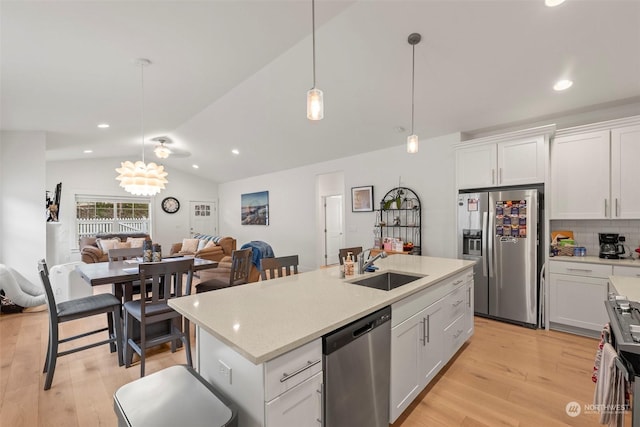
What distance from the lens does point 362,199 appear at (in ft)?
18.4

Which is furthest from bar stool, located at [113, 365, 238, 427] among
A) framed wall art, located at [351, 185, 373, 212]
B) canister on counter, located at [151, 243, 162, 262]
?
framed wall art, located at [351, 185, 373, 212]

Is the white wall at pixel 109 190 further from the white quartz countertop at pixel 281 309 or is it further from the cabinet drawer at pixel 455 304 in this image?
the cabinet drawer at pixel 455 304

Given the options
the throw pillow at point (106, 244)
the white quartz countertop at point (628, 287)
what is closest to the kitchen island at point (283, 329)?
the white quartz countertop at point (628, 287)

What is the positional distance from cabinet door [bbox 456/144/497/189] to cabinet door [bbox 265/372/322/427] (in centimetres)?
342

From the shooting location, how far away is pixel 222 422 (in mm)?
1030

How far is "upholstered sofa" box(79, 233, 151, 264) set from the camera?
6.20 m

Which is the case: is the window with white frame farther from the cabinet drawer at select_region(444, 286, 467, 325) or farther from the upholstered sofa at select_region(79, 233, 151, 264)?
the cabinet drawer at select_region(444, 286, 467, 325)

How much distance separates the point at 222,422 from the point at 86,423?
157 cm

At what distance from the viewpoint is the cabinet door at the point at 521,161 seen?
3275 millimetres

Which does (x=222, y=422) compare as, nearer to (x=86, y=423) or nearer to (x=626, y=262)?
(x=86, y=423)

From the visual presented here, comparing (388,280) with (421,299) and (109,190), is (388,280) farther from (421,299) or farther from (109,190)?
(109,190)

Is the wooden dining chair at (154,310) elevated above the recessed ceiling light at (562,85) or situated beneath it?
situated beneath

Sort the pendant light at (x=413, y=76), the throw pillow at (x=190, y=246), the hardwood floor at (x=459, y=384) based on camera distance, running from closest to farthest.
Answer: the hardwood floor at (x=459, y=384) < the pendant light at (x=413, y=76) < the throw pillow at (x=190, y=246)
